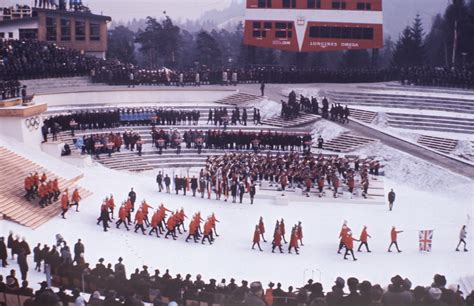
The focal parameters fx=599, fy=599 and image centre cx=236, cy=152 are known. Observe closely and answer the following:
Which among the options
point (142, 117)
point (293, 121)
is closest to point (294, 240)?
point (293, 121)

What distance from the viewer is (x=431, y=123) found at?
36.6 meters

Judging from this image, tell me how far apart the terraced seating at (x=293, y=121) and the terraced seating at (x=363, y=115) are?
10.0 feet

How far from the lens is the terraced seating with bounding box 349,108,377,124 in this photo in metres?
38.2

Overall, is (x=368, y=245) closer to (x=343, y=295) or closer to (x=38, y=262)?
(x=343, y=295)

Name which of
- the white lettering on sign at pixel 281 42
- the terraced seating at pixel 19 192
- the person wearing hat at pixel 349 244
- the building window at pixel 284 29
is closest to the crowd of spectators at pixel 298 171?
the terraced seating at pixel 19 192

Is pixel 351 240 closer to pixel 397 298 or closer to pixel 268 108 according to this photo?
pixel 397 298

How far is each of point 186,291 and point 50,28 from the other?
41.7 metres

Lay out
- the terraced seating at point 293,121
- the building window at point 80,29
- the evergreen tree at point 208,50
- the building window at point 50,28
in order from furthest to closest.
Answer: the evergreen tree at point 208,50 → the building window at point 80,29 → the building window at point 50,28 → the terraced seating at point 293,121

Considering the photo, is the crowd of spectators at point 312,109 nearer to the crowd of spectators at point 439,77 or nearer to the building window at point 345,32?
the building window at point 345,32

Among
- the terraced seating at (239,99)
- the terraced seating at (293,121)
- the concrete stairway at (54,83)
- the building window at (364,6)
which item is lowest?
the terraced seating at (293,121)

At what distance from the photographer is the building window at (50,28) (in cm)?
5078

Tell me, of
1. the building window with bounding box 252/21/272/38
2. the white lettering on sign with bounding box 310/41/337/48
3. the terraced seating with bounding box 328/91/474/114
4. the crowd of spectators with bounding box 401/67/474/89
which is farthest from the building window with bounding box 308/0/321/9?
the crowd of spectators with bounding box 401/67/474/89

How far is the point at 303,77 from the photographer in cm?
4600

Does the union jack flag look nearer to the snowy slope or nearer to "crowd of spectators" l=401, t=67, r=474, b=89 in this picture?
the snowy slope
